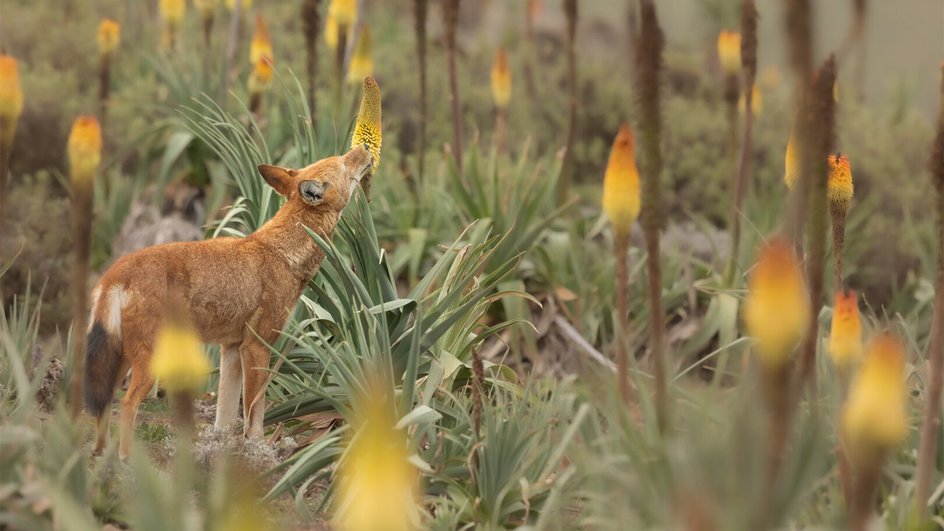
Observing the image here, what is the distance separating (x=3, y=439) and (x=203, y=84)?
664 cm

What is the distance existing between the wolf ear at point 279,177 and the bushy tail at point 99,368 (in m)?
0.95

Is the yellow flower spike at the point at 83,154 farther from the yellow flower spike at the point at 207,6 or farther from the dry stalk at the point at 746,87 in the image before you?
the yellow flower spike at the point at 207,6

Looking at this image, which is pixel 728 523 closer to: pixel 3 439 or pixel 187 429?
pixel 187 429

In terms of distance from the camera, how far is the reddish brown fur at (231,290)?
4.68 meters

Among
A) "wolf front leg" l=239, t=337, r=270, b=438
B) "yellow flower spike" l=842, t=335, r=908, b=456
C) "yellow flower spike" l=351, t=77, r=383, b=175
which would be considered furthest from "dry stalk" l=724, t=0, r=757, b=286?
"yellow flower spike" l=842, t=335, r=908, b=456

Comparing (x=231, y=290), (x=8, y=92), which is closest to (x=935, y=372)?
(x=231, y=290)

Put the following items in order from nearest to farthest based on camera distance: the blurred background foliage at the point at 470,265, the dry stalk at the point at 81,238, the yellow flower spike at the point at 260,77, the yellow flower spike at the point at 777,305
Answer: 1. the yellow flower spike at the point at 777,305
2. the dry stalk at the point at 81,238
3. the blurred background foliage at the point at 470,265
4. the yellow flower spike at the point at 260,77

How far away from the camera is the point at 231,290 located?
501cm

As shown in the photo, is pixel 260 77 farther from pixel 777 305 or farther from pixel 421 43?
pixel 777 305

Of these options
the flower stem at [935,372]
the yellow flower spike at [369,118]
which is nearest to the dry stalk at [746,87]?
the yellow flower spike at [369,118]

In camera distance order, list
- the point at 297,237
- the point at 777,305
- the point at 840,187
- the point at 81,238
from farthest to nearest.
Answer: the point at 297,237
the point at 840,187
the point at 81,238
the point at 777,305

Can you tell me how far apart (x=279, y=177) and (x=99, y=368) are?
3.67ft

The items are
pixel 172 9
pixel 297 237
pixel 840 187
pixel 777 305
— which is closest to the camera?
pixel 777 305

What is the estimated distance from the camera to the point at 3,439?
154 inches
